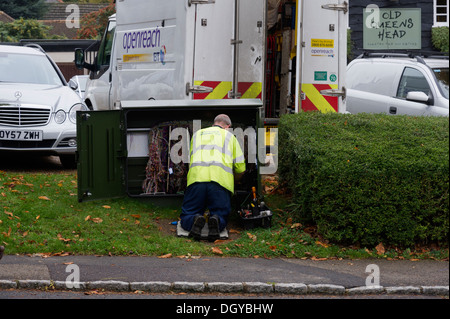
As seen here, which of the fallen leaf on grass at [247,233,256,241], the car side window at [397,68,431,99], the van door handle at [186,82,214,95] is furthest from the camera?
the car side window at [397,68,431,99]

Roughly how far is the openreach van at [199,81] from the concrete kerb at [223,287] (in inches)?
112

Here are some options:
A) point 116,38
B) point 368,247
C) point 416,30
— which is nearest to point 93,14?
point 416,30

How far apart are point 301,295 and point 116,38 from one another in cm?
831

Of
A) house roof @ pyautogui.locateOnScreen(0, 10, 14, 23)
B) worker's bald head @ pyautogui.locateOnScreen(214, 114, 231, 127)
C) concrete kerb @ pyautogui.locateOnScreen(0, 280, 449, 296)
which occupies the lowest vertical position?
concrete kerb @ pyautogui.locateOnScreen(0, 280, 449, 296)

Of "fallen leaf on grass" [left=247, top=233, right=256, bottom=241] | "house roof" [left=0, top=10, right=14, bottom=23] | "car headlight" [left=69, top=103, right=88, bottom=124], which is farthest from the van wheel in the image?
"house roof" [left=0, top=10, right=14, bottom=23]

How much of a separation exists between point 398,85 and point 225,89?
4.24m

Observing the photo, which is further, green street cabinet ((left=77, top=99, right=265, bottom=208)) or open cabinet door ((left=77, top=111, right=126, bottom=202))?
green street cabinet ((left=77, top=99, right=265, bottom=208))

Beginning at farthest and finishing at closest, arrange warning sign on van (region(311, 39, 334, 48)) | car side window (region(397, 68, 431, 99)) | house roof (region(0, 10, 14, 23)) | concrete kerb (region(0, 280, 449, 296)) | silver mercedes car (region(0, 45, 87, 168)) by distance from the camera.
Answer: house roof (region(0, 10, 14, 23))
car side window (region(397, 68, 431, 99))
silver mercedes car (region(0, 45, 87, 168))
warning sign on van (region(311, 39, 334, 48))
concrete kerb (region(0, 280, 449, 296))

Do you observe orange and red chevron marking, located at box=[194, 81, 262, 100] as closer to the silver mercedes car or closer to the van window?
the silver mercedes car

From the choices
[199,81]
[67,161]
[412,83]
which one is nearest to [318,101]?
[199,81]

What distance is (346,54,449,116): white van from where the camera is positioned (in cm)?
1318

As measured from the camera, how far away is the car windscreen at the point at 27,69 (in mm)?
13681

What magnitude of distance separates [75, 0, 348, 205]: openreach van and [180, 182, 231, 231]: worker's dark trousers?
70 centimetres

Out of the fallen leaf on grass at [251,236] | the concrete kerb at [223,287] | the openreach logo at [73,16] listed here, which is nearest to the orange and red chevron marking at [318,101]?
the fallen leaf on grass at [251,236]
